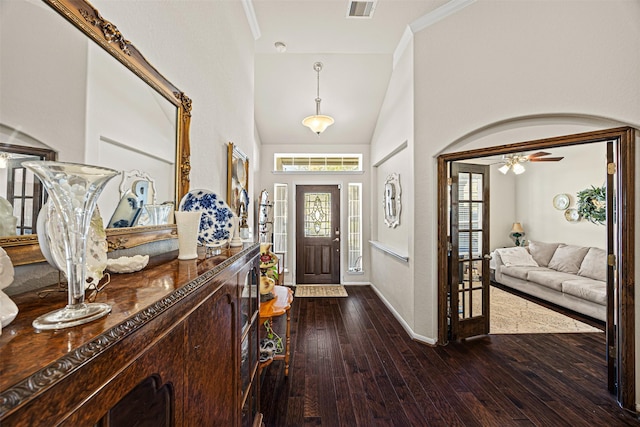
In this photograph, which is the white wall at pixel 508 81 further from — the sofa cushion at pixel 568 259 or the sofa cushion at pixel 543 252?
the sofa cushion at pixel 543 252

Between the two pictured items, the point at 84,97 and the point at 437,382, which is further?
the point at 437,382

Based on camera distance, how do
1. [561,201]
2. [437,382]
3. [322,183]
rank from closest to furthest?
[437,382]
[561,201]
[322,183]

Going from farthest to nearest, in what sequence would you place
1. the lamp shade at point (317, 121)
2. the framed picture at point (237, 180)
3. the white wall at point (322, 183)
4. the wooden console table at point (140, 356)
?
the white wall at point (322, 183)
the lamp shade at point (317, 121)
the framed picture at point (237, 180)
the wooden console table at point (140, 356)

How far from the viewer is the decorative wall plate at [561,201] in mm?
5117

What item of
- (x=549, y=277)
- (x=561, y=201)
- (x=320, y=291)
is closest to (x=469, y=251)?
(x=549, y=277)

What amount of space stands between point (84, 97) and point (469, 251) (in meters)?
3.42

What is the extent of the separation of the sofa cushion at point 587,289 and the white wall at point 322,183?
2.97 m

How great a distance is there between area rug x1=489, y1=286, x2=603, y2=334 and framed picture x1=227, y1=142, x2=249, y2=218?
10.8 feet

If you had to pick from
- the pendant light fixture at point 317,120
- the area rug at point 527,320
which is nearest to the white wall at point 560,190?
the area rug at point 527,320

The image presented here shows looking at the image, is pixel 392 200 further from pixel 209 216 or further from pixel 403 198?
pixel 209 216

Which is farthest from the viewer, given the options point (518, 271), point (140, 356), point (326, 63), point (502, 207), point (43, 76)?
point (502, 207)

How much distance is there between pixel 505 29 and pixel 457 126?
907 millimetres

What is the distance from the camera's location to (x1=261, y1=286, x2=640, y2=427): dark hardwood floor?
193 cm

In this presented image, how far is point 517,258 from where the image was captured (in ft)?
16.1
